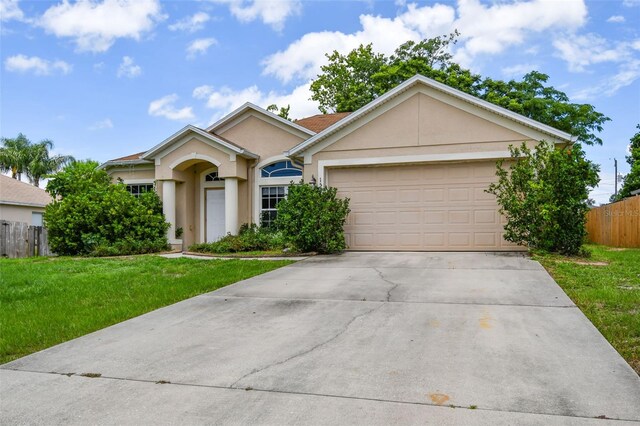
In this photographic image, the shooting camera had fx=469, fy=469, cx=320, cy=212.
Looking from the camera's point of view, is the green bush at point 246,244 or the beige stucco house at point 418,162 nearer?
the beige stucco house at point 418,162

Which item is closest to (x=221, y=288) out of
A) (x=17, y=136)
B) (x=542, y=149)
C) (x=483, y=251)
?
(x=483, y=251)

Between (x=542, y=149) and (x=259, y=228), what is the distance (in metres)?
8.81

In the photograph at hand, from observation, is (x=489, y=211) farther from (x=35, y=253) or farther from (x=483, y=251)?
(x=35, y=253)

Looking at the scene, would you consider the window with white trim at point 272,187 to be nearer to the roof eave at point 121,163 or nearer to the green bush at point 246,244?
the green bush at point 246,244

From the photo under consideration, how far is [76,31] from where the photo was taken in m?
15.7

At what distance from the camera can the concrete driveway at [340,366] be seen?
3131mm

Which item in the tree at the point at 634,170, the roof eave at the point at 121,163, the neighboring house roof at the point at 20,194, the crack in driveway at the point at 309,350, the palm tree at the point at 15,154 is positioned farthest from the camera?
the palm tree at the point at 15,154

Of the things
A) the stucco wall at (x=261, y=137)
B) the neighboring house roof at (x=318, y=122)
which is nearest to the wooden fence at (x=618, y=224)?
the neighboring house roof at (x=318, y=122)

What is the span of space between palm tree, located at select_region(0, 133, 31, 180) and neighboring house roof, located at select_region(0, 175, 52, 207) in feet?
60.9

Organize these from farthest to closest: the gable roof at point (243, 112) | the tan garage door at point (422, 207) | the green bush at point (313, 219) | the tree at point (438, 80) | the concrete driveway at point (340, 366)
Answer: the tree at point (438, 80) → the gable roof at point (243, 112) → the tan garage door at point (422, 207) → the green bush at point (313, 219) → the concrete driveway at point (340, 366)

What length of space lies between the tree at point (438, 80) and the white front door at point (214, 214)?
15.0m

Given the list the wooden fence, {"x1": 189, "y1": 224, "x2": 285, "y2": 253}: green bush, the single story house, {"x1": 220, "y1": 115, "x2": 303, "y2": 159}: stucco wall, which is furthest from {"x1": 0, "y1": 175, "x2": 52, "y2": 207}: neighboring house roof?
the wooden fence

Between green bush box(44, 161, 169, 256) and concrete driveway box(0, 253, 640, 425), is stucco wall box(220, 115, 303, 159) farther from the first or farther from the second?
concrete driveway box(0, 253, 640, 425)

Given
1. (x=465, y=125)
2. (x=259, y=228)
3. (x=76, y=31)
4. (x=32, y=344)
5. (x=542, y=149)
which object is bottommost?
(x=32, y=344)
